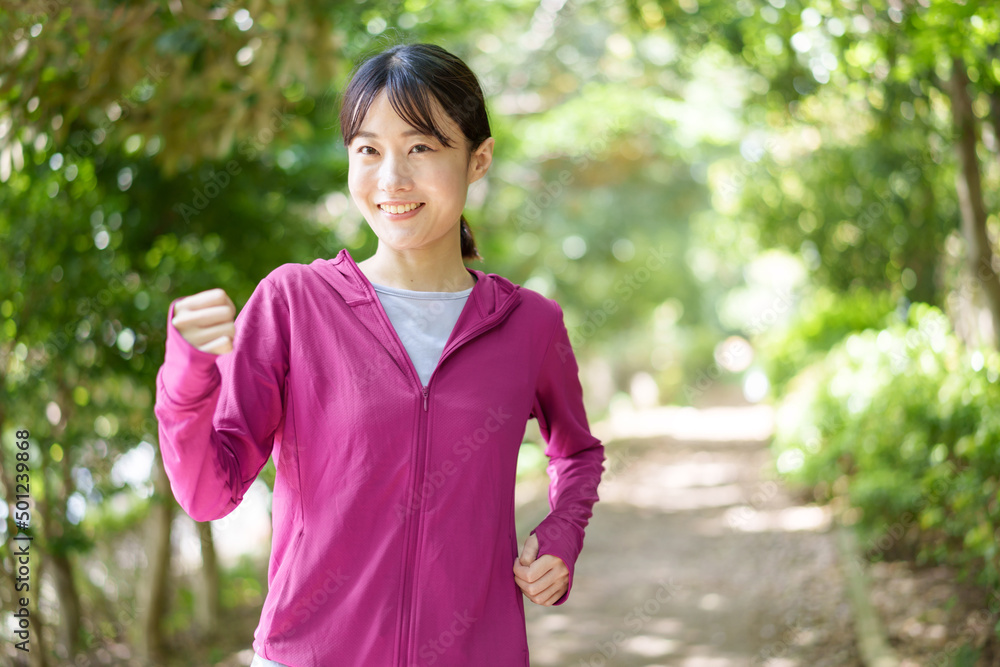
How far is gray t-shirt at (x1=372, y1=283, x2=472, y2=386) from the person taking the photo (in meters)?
1.66

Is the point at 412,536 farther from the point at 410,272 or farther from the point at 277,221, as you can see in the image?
the point at 277,221

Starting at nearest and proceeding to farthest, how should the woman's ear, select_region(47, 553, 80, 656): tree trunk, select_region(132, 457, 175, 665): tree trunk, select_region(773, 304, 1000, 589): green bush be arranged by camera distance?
1. the woman's ear
2. select_region(773, 304, 1000, 589): green bush
3. select_region(47, 553, 80, 656): tree trunk
4. select_region(132, 457, 175, 665): tree trunk

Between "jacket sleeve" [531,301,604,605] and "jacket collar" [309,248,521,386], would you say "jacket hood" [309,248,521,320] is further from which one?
"jacket sleeve" [531,301,604,605]

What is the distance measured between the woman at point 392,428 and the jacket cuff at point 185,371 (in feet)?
0.43

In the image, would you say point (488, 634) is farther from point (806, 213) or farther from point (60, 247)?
point (806, 213)

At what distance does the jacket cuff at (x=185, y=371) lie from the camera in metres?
1.21

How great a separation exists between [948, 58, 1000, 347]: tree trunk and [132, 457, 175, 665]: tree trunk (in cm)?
493

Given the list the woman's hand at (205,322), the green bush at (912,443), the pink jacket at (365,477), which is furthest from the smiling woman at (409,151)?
the green bush at (912,443)

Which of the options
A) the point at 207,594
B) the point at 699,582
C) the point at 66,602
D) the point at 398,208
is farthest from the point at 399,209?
the point at 699,582

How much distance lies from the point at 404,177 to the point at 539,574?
813mm

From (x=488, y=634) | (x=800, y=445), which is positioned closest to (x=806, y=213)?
(x=800, y=445)

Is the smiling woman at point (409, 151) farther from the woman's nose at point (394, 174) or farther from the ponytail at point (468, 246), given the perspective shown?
the ponytail at point (468, 246)

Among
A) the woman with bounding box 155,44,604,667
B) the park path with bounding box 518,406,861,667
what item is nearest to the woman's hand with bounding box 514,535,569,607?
the woman with bounding box 155,44,604,667

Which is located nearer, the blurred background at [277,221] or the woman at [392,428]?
the woman at [392,428]
